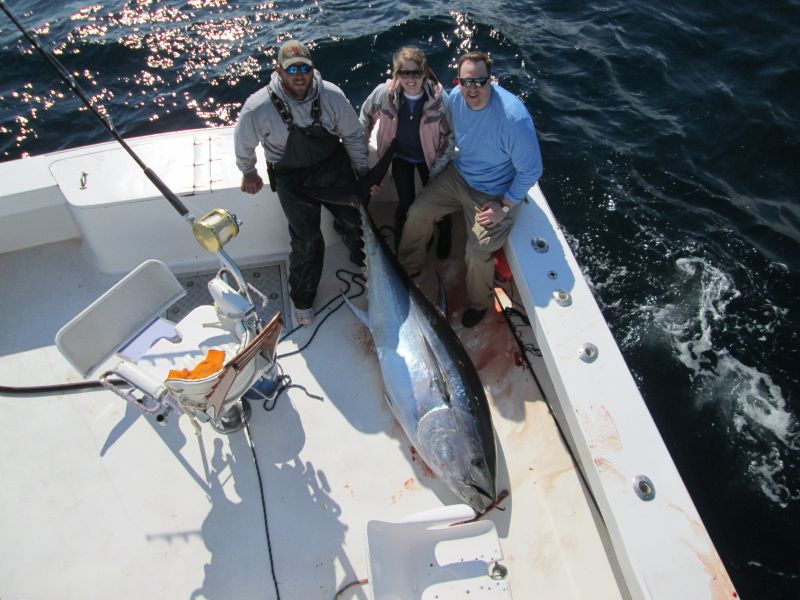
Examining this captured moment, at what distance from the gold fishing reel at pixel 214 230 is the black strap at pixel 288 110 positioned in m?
0.72

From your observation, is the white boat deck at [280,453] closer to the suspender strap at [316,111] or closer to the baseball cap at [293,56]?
the suspender strap at [316,111]

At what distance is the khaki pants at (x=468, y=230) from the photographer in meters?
2.93

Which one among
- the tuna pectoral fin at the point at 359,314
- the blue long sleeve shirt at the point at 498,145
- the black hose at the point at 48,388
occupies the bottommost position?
the black hose at the point at 48,388

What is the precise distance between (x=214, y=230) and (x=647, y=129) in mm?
4781

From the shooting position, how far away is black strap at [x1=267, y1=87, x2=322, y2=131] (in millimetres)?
2664

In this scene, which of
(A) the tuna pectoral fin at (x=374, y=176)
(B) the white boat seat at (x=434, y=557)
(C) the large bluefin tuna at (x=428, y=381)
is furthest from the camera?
(A) the tuna pectoral fin at (x=374, y=176)

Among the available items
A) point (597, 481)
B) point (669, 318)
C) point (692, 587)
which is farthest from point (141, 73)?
point (692, 587)

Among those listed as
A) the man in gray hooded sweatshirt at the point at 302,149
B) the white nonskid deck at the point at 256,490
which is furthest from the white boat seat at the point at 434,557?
the man in gray hooded sweatshirt at the point at 302,149

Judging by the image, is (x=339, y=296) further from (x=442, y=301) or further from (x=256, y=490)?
(x=256, y=490)

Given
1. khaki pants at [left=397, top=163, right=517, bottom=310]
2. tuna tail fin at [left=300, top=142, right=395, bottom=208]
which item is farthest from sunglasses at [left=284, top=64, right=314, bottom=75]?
khaki pants at [left=397, top=163, right=517, bottom=310]

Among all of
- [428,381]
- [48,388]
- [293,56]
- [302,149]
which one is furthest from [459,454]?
[48,388]

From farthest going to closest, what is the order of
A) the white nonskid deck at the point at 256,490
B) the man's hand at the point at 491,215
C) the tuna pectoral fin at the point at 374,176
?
the tuna pectoral fin at the point at 374,176
the man's hand at the point at 491,215
the white nonskid deck at the point at 256,490

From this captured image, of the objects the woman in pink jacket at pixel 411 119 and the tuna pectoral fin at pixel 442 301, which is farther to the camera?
the tuna pectoral fin at pixel 442 301

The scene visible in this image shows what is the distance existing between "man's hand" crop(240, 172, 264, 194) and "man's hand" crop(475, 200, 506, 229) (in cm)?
125
